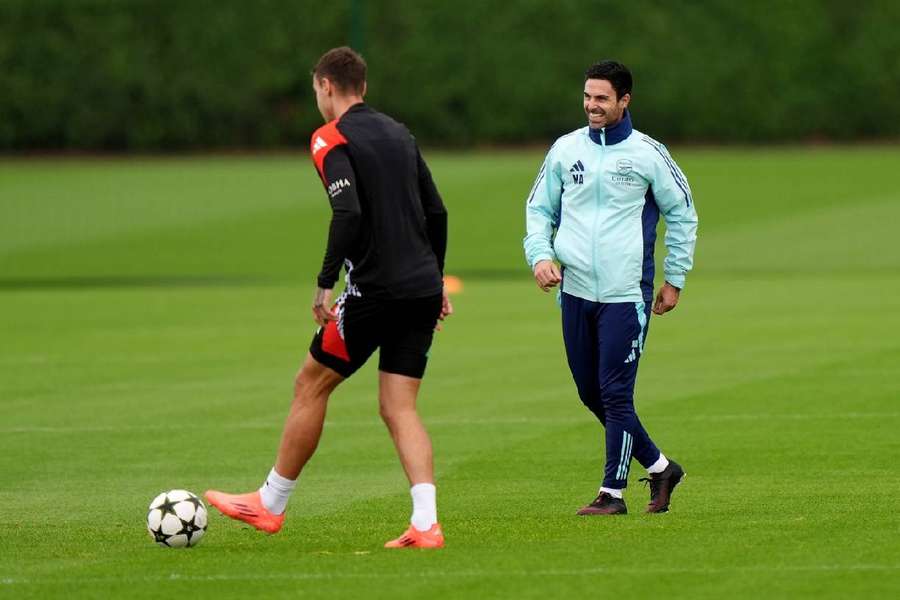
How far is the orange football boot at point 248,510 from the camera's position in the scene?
28.4 feet

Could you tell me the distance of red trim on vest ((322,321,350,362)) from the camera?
8406 mm

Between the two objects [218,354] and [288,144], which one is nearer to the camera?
[218,354]

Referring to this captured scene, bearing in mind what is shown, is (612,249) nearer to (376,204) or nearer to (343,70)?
(376,204)

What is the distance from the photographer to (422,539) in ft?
27.0

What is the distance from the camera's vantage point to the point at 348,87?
8.37 meters

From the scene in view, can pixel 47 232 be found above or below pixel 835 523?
below

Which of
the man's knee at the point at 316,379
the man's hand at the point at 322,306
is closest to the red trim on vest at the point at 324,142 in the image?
the man's hand at the point at 322,306

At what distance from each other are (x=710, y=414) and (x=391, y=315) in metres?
5.67

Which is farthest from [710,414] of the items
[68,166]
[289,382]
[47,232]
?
[68,166]

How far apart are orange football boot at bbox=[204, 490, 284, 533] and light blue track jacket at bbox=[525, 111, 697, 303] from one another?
1826 mm

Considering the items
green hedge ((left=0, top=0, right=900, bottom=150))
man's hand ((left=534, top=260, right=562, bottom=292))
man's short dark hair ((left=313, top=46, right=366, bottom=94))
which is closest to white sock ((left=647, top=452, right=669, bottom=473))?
man's hand ((left=534, top=260, right=562, bottom=292))

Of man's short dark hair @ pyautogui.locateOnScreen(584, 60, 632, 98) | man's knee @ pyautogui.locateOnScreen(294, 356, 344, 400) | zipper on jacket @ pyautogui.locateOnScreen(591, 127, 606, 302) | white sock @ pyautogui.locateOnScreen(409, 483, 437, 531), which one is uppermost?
man's short dark hair @ pyautogui.locateOnScreen(584, 60, 632, 98)

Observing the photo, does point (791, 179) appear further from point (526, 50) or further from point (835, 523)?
point (835, 523)

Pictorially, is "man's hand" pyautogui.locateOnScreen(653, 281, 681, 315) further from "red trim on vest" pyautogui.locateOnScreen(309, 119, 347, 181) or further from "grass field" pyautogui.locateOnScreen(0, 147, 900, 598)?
"red trim on vest" pyautogui.locateOnScreen(309, 119, 347, 181)
